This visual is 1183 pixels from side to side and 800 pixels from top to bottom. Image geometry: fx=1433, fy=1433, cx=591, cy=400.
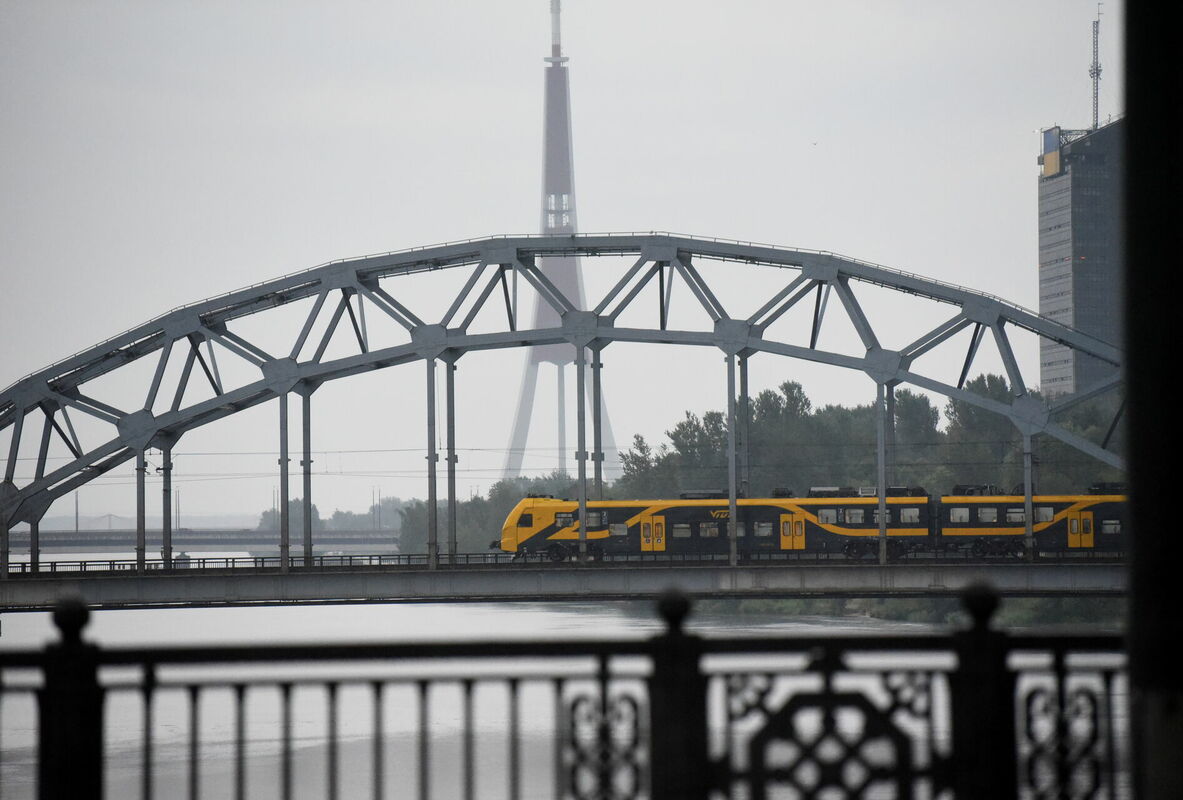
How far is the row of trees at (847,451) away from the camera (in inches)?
3548

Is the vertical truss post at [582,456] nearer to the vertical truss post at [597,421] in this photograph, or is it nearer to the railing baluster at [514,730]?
the vertical truss post at [597,421]

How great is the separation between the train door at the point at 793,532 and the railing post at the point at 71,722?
45.9 metres

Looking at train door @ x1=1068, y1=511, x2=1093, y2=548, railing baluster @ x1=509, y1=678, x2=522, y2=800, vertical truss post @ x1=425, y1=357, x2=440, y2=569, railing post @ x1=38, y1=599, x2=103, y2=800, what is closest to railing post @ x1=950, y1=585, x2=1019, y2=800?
railing baluster @ x1=509, y1=678, x2=522, y2=800

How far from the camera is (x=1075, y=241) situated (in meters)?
164

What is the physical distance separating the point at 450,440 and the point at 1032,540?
20.1 metres

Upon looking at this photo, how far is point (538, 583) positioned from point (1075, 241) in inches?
5267

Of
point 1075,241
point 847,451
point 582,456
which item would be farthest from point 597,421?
point 1075,241

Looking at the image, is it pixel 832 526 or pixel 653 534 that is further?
pixel 653 534

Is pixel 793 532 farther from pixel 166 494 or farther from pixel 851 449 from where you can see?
pixel 851 449

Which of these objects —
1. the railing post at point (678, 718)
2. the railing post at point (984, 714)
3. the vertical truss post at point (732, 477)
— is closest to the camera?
the railing post at point (678, 718)

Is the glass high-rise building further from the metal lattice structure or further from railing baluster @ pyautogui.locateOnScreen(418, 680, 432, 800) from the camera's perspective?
railing baluster @ pyautogui.locateOnScreen(418, 680, 432, 800)

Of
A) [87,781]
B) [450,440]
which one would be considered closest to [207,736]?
[450,440]

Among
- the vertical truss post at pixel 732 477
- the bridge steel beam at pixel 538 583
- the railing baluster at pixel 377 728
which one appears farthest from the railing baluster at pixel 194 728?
the vertical truss post at pixel 732 477

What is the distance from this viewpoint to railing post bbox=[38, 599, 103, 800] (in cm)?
630
